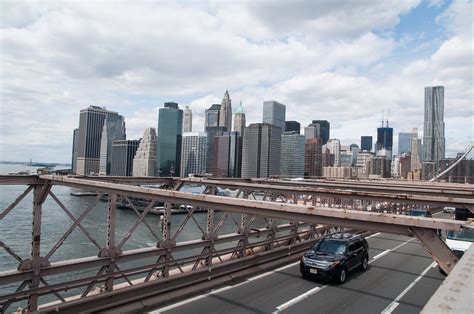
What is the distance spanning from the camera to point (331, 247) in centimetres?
1499

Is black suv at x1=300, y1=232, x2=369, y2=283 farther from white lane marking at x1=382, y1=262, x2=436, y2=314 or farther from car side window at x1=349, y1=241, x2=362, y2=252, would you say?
white lane marking at x1=382, y1=262, x2=436, y2=314

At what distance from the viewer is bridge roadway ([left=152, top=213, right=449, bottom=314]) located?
34.5 feet

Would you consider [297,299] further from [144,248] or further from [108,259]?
[108,259]

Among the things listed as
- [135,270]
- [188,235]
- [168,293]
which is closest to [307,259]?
[168,293]

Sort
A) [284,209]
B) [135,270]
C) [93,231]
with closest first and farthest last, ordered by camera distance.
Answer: [284,209] → [135,270] → [93,231]

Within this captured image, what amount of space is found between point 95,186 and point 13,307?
18965mm

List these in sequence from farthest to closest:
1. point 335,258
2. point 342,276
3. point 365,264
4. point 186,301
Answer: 1. point 365,264
2. point 335,258
3. point 342,276
4. point 186,301

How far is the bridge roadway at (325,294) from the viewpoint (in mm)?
10508

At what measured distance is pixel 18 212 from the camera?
210ft

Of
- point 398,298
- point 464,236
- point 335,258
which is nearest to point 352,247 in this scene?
point 335,258

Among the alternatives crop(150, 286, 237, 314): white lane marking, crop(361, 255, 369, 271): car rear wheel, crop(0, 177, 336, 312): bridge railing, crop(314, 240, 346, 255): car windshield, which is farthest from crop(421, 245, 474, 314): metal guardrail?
crop(361, 255, 369, 271): car rear wheel

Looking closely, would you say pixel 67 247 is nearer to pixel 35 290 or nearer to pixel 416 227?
pixel 35 290

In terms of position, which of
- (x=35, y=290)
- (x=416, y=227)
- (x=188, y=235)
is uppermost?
(x=416, y=227)

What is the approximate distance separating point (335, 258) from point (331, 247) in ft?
3.65
